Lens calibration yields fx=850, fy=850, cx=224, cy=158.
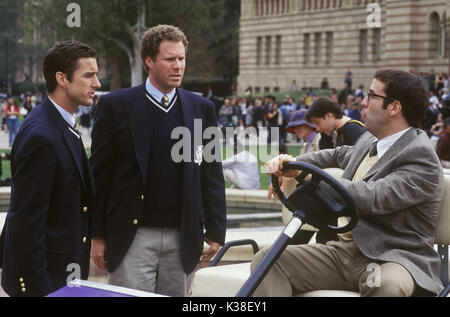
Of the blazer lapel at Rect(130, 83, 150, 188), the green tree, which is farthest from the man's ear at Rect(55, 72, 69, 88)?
the green tree

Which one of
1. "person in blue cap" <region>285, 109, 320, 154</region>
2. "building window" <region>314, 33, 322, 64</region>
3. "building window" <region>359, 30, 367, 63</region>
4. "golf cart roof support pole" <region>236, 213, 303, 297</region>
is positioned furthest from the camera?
"building window" <region>314, 33, 322, 64</region>

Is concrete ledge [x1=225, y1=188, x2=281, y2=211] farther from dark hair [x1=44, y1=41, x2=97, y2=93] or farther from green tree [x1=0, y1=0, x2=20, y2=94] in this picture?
green tree [x1=0, y1=0, x2=20, y2=94]

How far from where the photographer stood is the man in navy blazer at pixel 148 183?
463cm

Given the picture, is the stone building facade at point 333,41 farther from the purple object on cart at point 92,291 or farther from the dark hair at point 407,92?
the purple object on cart at point 92,291

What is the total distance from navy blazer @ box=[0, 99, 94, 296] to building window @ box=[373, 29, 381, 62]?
169 feet

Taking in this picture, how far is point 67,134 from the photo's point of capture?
4.22m

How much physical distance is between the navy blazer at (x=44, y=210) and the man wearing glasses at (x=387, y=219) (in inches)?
39.9

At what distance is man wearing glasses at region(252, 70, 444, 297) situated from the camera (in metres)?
4.30

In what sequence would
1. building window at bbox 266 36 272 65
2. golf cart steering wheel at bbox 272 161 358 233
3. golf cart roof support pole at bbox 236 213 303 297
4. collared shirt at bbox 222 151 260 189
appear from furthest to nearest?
building window at bbox 266 36 272 65 → collared shirt at bbox 222 151 260 189 → golf cart steering wheel at bbox 272 161 358 233 → golf cart roof support pole at bbox 236 213 303 297

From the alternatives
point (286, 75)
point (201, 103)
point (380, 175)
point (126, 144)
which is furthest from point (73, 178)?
point (286, 75)
